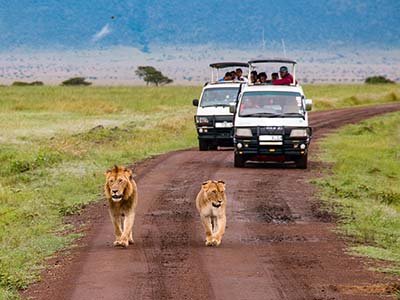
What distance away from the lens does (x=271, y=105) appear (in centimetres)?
2492

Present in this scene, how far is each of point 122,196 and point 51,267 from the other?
133 centimetres

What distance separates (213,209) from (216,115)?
16767 mm

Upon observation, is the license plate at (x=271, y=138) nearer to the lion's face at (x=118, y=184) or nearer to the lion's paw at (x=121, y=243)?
A: the lion's paw at (x=121, y=243)

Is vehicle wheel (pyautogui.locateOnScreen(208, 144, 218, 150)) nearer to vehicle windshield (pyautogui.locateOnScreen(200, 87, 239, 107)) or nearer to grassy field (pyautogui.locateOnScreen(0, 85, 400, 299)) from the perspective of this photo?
vehicle windshield (pyautogui.locateOnScreen(200, 87, 239, 107))

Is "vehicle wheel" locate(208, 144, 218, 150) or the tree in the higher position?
"vehicle wheel" locate(208, 144, 218, 150)

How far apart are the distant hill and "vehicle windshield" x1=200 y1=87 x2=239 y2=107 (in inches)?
4923

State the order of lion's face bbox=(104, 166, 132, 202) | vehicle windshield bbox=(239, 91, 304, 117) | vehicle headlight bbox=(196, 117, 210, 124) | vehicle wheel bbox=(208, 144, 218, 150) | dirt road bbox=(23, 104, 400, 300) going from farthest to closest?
vehicle wheel bbox=(208, 144, 218, 150) → vehicle headlight bbox=(196, 117, 210, 124) → vehicle windshield bbox=(239, 91, 304, 117) → lion's face bbox=(104, 166, 132, 202) → dirt road bbox=(23, 104, 400, 300)

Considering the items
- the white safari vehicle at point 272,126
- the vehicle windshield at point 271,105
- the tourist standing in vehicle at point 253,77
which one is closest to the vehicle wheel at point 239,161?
Answer: the white safari vehicle at point 272,126

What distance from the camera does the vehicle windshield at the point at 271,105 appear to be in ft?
81.1

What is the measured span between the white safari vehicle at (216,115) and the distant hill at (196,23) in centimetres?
12509

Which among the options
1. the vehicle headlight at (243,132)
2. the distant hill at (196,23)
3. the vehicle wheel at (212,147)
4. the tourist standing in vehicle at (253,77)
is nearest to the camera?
the vehicle headlight at (243,132)

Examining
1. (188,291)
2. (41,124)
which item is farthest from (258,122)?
(41,124)

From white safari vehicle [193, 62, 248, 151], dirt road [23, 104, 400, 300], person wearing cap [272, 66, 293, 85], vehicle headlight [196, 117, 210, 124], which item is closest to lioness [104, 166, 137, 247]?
dirt road [23, 104, 400, 300]

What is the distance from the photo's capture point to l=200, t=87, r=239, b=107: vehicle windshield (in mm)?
30812
